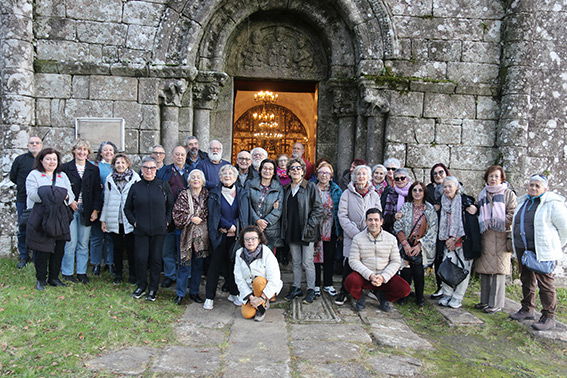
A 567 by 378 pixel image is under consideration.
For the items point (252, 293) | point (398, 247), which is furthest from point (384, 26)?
point (252, 293)

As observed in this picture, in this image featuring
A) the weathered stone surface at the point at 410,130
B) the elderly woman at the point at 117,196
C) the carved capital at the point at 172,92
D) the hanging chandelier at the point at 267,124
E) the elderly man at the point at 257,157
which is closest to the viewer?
the elderly woman at the point at 117,196

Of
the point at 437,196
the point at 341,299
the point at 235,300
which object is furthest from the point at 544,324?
the point at 235,300

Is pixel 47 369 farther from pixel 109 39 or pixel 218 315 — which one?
pixel 109 39

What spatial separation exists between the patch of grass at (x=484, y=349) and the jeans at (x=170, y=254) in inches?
112

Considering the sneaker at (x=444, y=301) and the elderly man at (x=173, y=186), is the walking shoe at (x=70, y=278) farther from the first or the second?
the sneaker at (x=444, y=301)

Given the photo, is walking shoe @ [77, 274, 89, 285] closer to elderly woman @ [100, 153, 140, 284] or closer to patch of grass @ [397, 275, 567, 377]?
elderly woman @ [100, 153, 140, 284]

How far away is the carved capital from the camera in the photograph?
639 cm

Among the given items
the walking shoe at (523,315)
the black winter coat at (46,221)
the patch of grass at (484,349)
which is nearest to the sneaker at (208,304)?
the black winter coat at (46,221)

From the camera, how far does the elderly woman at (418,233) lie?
509cm

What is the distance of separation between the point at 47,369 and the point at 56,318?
104 cm

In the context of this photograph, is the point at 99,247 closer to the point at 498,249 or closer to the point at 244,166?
the point at 244,166

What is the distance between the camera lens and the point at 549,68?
21.3ft


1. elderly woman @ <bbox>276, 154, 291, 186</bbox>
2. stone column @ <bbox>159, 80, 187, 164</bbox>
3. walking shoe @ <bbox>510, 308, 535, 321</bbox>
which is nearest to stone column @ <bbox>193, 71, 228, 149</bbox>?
stone column @ <bbox>159, 80, 187, 164</bbox>

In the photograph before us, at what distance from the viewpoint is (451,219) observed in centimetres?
503
